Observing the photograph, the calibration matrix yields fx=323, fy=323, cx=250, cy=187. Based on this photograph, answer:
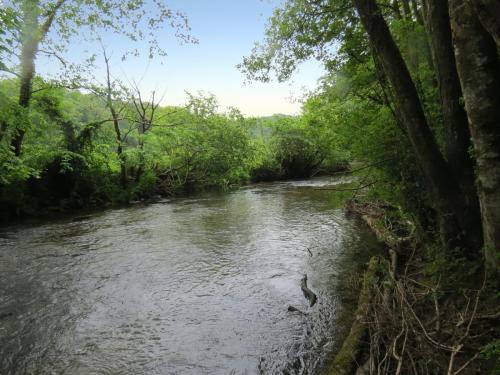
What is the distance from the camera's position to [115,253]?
30.1ft

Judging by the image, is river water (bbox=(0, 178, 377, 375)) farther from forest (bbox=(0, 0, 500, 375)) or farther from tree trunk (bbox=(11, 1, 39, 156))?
tree trunk (bbox=(11, 1, 39, 156))

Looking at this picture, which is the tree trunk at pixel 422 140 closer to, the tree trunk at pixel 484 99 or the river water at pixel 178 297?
the tree trunk at pixel 484 99

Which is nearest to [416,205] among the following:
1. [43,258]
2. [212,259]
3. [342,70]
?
[342,70]

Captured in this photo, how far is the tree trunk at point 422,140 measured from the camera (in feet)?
16.0

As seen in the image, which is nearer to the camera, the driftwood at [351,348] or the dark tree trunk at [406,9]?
the driftwood at [351,348]

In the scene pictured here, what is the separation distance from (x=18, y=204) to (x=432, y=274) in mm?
16725

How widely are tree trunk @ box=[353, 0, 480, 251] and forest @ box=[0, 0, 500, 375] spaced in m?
0.02

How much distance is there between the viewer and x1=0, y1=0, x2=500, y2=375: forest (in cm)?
367

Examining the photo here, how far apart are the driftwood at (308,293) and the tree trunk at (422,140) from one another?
7.57 ft

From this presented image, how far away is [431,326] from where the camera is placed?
12.5 feet

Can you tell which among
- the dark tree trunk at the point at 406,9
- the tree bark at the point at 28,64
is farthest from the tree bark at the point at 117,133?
the dark tree trunk at the point at 406,9

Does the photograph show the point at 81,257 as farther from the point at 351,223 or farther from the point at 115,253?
the point at 351,223

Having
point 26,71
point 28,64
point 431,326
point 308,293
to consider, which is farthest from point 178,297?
point 28,64

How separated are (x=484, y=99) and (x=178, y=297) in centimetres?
565
